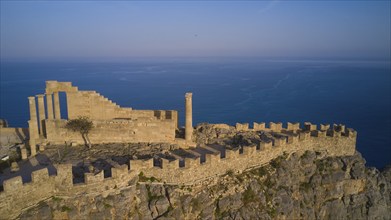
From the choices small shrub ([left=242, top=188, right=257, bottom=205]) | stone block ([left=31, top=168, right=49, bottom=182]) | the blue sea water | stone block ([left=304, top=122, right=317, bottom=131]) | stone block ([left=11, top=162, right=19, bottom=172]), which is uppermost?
stone block ([left=31, top=168, right=49, bottom=182])

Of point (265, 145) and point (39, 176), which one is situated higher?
point (39, 176)

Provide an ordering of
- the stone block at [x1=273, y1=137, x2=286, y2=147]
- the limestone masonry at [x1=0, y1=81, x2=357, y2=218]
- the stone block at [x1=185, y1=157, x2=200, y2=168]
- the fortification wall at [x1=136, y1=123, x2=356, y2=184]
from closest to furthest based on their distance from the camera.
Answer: the limestone masonry at [x1=0, y1=81, x2=357, y2=218] → the fortification wall at [x1=136, y1=123, x2=356, y2=184] → the stone block at [x1=185, y1=157, x2=200, y2=168] → the stone block at [x1=273, y1=137, x2=286, y2=147]

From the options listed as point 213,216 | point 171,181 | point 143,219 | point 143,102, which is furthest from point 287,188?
point 143,102

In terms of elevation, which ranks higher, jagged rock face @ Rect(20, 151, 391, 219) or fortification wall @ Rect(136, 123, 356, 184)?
fortification wall @ Rect(136, 123, 356, 184)

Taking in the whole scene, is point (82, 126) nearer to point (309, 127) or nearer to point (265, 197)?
point (265, 197)

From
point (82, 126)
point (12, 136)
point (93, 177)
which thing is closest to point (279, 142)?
point (93, 177)

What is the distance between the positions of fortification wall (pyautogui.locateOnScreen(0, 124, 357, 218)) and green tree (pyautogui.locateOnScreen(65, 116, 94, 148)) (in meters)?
6.60

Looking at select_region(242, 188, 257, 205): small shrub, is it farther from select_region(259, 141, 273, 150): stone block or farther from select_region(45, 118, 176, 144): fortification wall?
select_region(45, 118, 176, 144): fortification wall

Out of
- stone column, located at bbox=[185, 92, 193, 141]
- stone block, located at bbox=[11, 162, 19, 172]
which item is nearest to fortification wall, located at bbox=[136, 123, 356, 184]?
stone column, located at bbox=[185, 92, 193, 141]

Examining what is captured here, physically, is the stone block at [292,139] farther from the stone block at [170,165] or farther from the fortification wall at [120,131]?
the stone block at [170,165]

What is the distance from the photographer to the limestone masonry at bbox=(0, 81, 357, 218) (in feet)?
48.1

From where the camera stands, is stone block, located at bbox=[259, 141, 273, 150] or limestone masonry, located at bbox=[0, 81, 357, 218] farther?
stone block, located at bbox=[259, 141, 273, 150]

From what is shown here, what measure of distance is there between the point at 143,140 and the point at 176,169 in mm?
5528

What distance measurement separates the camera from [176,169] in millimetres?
17297
